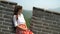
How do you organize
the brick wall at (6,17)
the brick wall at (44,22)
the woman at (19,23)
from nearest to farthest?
the woman at (19,23) → the brick wall at (6,17) → the brick wall at (44,22)

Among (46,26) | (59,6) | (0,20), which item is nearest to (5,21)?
(0,20)

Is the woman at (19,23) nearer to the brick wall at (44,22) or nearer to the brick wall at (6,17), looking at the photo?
the brick wall at (6,17)

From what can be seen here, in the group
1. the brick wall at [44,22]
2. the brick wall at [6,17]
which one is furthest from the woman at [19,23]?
the brick wall at [44,22]

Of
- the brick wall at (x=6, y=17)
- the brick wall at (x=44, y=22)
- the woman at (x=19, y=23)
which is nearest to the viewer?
the woman at (x=19, y=23)

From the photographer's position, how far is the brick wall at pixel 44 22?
4.31m

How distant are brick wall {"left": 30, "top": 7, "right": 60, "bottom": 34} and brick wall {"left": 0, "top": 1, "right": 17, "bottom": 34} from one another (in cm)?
43

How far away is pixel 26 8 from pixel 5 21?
539 mm

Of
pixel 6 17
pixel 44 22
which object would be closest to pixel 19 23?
pixel 6 17

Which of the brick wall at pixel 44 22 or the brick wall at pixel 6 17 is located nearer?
the brick wall at pixel 6 17

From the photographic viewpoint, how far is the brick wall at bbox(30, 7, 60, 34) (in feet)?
14.1

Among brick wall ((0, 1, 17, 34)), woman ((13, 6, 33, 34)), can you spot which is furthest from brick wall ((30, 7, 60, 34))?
woman ((13, 6, 33, 34))

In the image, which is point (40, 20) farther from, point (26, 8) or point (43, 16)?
point (26, 8)

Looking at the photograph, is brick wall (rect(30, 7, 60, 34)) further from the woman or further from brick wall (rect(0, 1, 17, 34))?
the woman

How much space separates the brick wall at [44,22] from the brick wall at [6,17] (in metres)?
0.43
